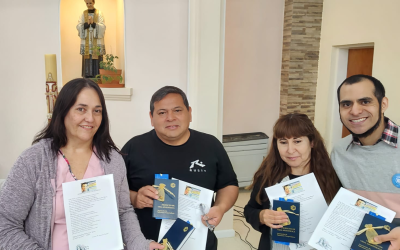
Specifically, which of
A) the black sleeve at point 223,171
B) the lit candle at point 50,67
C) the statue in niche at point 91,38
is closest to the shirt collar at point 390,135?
the black sleeve at point 223,171

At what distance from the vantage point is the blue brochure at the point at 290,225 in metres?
1.50

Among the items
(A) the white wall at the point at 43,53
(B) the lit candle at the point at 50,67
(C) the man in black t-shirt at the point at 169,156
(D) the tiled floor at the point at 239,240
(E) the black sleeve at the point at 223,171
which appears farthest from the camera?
(D) the tiled floor at the point at 239,240

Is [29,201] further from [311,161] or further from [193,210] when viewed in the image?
[311,161]

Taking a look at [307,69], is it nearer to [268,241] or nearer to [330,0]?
[330,0]

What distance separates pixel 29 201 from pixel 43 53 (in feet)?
7.71

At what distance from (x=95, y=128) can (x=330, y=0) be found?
4293 millimetres

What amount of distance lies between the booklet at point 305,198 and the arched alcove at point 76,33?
2661mm

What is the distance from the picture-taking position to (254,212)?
169 cm

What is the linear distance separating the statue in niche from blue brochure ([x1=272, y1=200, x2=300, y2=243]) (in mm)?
2958

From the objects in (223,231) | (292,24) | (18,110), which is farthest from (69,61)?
(292,24)

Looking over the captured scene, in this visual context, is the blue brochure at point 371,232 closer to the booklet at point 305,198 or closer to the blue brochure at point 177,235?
the booklet at point 305,198

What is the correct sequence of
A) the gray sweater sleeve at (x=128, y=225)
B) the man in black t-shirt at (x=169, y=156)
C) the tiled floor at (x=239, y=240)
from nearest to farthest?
1. the gray sweater sleeve at (x=128, y=225)
2. the man in black t-shirt at (x=169, y=156)
3. the tiled floor at (x=239, y=240)

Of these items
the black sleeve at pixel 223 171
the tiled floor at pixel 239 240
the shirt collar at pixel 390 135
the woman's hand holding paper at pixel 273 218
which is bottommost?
the tiled floor at pixel 239 240

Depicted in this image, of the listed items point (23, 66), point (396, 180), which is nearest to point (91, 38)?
point (23, 66)
